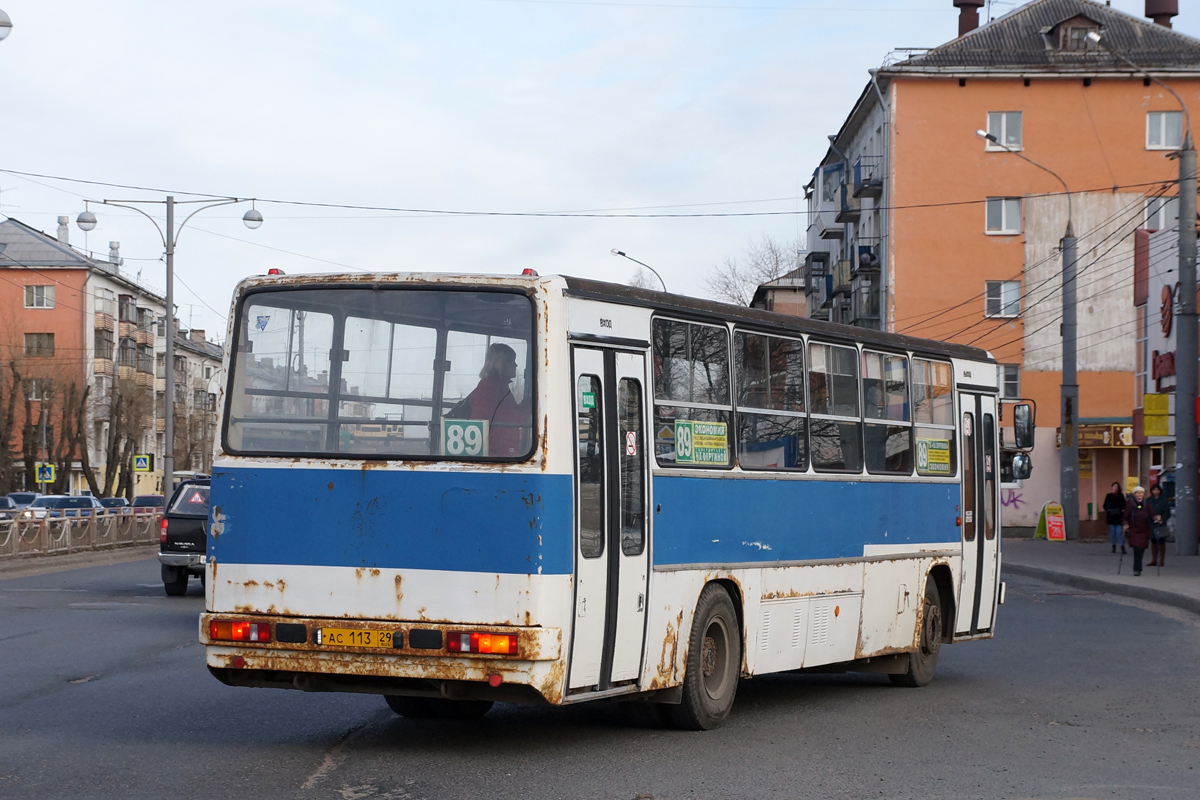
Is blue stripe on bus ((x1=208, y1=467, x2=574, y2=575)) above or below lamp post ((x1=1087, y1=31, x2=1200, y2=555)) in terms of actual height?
below

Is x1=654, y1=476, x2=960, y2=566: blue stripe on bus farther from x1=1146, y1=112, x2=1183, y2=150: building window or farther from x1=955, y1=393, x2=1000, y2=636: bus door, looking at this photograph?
x1=1146, y1=112, x2=1183, y2=150: building window

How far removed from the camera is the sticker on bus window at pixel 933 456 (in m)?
13.4

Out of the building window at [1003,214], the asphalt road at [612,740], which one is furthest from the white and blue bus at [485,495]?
the building window at [1003,214]

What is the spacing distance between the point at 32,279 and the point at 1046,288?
2345 inches

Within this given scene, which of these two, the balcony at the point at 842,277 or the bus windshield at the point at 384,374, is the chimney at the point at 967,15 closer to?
the balcony at the point at 842,277

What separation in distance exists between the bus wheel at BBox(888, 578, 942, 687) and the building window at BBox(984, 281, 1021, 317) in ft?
145

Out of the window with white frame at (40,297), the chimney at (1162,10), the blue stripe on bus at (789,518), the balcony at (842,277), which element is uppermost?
the chimney at (1162,10)

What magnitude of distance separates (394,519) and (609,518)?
1227 mm

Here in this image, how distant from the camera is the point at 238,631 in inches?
357

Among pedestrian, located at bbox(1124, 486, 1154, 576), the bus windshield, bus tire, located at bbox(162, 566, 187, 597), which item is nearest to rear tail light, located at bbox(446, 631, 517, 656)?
the bus windshield

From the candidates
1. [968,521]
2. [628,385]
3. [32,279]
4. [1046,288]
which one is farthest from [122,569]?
[32,279]

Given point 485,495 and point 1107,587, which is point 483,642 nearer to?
point 485,495

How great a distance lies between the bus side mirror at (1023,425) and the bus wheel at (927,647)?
69.3 inches

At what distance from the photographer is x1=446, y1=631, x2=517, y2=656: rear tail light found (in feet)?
27.9
